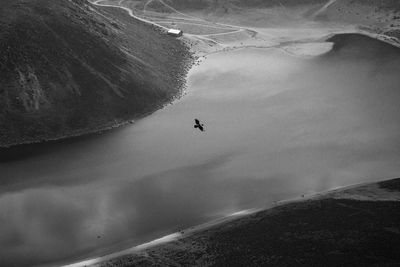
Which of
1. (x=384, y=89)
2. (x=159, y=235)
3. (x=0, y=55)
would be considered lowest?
(x=159, y=235)

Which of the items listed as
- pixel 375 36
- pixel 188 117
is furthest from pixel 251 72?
pixel 375 36

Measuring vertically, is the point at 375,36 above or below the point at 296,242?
above

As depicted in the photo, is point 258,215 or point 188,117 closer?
point 258,215

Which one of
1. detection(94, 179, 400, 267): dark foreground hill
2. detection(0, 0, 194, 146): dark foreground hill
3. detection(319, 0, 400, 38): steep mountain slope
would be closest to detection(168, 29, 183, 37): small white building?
detection(0, 0, 194, 146): dark foreground hill

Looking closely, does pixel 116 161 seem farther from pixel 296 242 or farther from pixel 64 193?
pixel 296 242

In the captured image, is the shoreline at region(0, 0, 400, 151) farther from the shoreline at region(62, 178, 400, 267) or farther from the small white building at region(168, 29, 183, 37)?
the shoreline at region(62, 178, 400, 267)

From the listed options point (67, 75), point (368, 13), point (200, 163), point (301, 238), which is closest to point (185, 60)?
point (67, 75)

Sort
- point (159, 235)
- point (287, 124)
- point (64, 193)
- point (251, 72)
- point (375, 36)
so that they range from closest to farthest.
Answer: point (159, 235)
point (64, 193)
point (287, 124)
point (251, 72)
point (375, 36)
